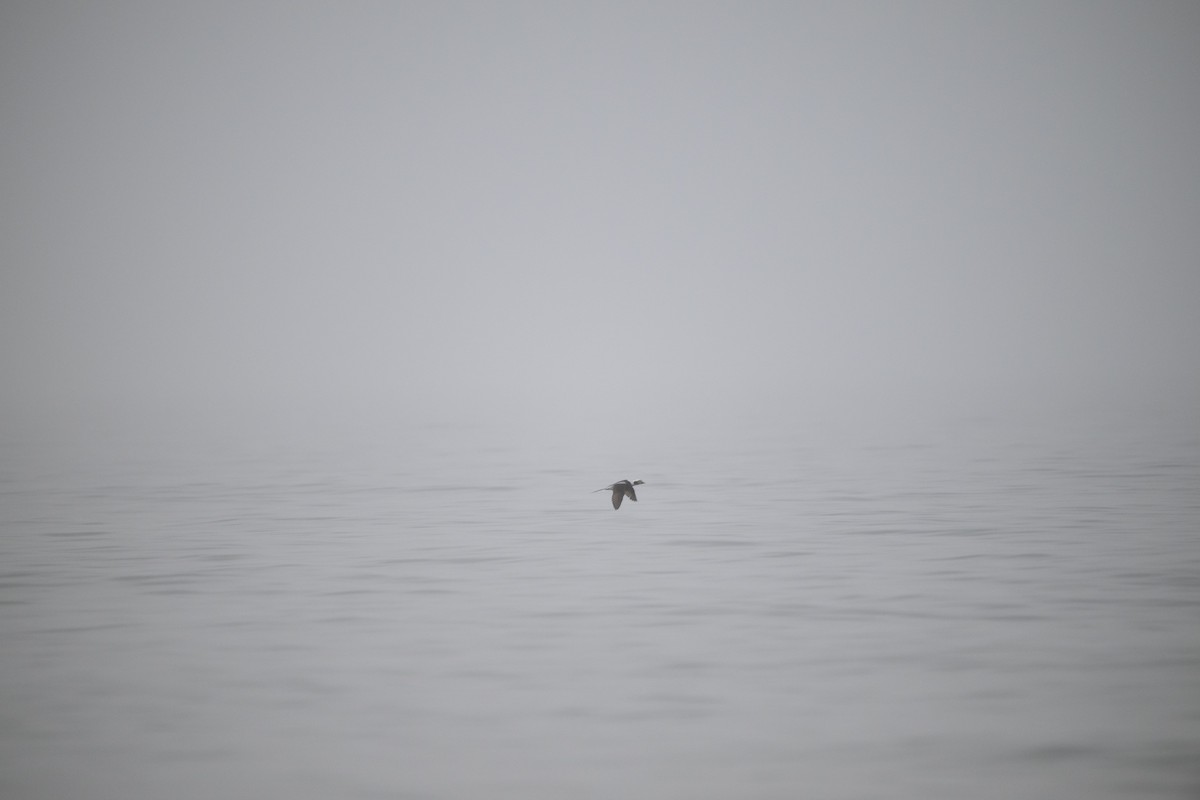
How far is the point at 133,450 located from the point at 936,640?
34162mm

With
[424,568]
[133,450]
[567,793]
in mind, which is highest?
[133,450]

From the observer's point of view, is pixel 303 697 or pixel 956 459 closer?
pixel 303 697

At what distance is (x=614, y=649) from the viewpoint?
35.4ft

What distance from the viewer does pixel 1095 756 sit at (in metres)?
7.92

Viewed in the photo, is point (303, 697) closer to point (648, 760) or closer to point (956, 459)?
point (648, 760)

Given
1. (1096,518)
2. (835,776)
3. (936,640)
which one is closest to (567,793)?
(835,776)

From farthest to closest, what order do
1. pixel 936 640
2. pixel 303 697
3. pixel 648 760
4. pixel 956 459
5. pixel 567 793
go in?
pixel 956 459 → pixel 936 640 → pixel 303 697 → pixel 648 760 → pixel 567 793

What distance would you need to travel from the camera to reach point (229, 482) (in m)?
27.0

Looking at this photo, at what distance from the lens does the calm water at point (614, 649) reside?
796 cm

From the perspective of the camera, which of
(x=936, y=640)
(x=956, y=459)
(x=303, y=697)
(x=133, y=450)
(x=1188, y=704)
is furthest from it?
(x=133, y=450)

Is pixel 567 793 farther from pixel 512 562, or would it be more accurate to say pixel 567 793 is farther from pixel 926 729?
pixel 512 562

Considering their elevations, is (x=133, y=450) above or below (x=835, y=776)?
above

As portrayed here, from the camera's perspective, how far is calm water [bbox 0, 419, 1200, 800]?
314 inches

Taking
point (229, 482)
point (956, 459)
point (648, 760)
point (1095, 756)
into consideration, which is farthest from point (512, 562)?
point (956, 459)
